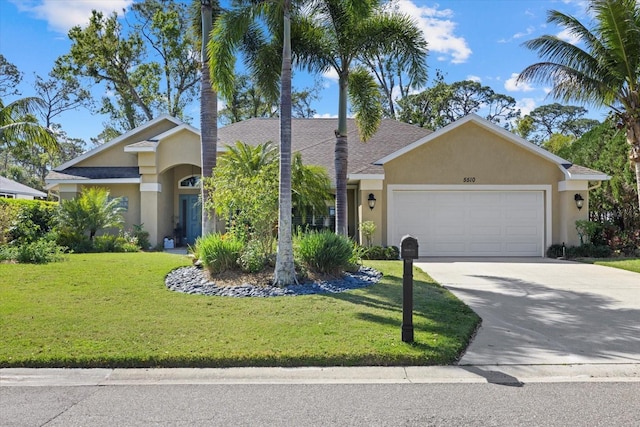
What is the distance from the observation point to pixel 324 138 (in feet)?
69.2

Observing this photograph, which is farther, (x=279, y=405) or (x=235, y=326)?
(x=235, y=326)

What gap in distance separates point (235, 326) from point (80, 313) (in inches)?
99.3

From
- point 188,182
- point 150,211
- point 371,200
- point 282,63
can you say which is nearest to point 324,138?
point 371,200

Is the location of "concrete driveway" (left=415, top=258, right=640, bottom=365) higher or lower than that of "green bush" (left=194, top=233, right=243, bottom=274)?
lower

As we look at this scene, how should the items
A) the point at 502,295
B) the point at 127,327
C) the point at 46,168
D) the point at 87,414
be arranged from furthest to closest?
the point at 46,168
the point at 502,295
the point at 127,327
the point at 87,414

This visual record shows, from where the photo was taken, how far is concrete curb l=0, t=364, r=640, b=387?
4938mm

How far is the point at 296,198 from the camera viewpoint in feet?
47.0

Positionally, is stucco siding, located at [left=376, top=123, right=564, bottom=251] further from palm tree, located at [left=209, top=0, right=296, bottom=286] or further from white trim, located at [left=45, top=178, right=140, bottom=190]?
white trim, located at [left=45, top=178, right=140, bottom=190]

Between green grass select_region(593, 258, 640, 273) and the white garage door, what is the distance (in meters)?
2.37

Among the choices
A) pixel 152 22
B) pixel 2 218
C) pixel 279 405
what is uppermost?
pixel 152 22

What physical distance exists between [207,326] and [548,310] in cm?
575

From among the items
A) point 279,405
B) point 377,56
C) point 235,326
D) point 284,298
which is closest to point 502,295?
point 284,298

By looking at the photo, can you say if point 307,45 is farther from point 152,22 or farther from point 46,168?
point 46,168

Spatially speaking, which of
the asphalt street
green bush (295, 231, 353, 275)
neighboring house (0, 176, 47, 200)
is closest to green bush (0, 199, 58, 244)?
green bush (295, 231, 353, 275)
